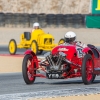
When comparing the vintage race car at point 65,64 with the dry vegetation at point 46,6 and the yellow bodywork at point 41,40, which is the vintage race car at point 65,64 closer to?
the yellow bodywork at point 41,40

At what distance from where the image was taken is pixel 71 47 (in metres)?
12.4

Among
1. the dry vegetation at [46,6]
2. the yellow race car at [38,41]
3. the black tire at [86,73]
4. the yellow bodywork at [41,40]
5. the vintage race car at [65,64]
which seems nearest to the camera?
the black tire at [86,73]

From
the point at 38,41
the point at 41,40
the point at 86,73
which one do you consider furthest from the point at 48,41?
the point at 86,73

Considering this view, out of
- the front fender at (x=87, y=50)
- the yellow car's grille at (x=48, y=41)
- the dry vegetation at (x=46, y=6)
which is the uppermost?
the front fender at (x=87, y=50)

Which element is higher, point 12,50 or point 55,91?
point 55,91

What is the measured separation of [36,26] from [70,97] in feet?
53.1

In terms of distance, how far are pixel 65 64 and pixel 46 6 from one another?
39.9m

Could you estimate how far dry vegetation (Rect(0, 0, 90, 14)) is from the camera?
50.8 metres

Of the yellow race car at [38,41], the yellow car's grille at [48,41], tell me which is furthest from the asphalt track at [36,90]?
the yellow car's grille at [48,41]

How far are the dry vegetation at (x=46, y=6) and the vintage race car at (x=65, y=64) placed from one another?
1493 inches

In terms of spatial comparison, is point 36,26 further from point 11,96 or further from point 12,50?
point 11,96

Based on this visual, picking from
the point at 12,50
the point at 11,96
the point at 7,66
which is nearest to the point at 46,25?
the point at 12,50

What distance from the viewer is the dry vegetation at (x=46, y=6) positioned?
1999 inches

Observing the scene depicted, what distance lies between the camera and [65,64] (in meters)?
12.1
